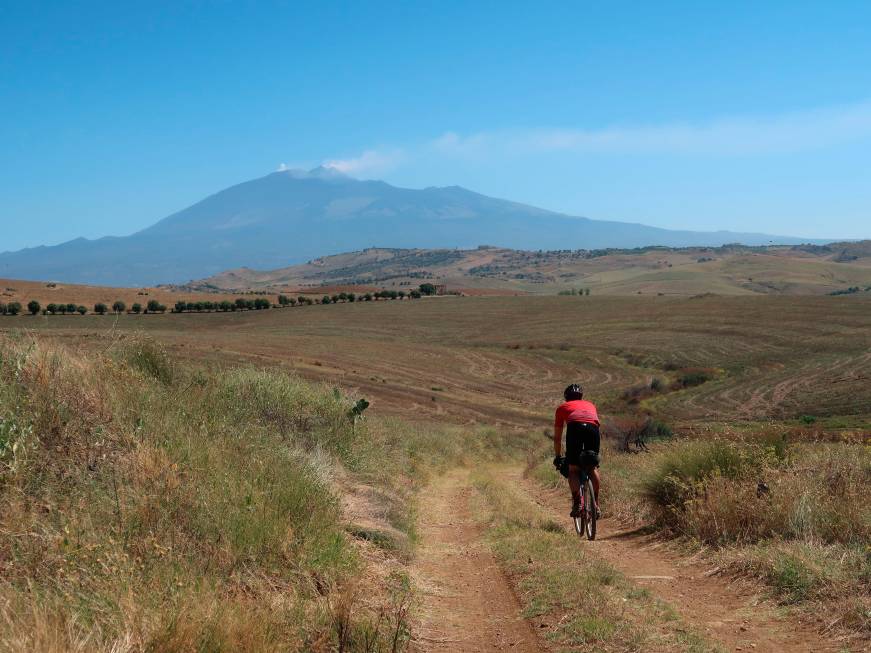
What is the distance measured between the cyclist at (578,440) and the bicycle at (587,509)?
0.06m

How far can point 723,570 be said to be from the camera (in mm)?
7926

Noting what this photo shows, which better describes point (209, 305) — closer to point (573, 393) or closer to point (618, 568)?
point (573, 393)

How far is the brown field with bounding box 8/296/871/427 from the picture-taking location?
152 ft

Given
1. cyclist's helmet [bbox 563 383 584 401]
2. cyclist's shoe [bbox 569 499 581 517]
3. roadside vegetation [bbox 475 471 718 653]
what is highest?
cyclist's helmet [bbox 563 383 584 401]

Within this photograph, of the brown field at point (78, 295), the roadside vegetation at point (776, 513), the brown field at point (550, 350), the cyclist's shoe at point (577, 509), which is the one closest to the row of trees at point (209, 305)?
the brown field at point (78, 295)

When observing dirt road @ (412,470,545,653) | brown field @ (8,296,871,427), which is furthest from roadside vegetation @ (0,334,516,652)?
brown field @ (8,296,871,427)

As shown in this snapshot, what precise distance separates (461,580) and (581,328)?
81092 mm

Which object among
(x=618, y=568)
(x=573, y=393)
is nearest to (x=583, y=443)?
(x=573, y=393)

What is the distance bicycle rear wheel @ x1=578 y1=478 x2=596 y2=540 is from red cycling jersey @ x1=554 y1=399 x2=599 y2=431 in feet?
2.88

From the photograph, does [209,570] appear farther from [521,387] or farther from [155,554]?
[521,387]

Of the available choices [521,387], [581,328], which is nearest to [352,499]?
[521,387]

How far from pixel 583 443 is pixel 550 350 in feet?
214

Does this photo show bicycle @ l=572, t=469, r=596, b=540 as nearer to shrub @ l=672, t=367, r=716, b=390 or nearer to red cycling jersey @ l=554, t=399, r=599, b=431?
red cycling jersey @ l=554, t=399, r=599, b=431

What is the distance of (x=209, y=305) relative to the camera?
96750 millimetres
